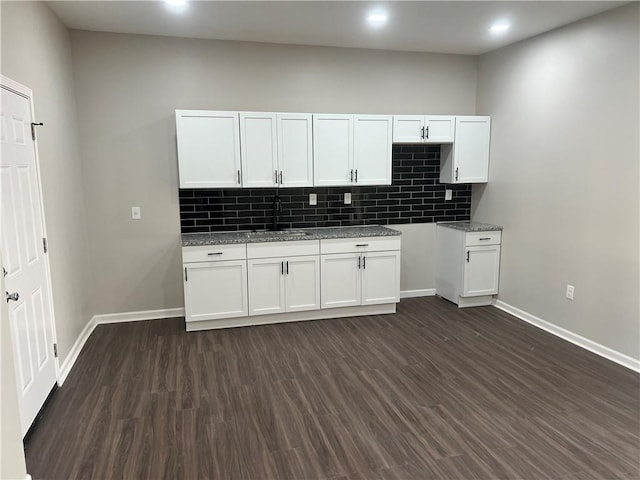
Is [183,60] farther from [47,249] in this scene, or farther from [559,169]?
[559,169]

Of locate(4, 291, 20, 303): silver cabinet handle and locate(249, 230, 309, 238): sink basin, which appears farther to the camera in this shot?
locate(249, 230, 309, 238): sink basin

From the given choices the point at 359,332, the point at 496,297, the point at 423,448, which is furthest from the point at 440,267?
the point at 423,448

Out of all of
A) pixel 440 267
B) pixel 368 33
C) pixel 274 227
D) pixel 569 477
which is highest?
pixel 368 33

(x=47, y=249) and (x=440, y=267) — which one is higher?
(x=47, y=249)

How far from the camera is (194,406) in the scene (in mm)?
2869

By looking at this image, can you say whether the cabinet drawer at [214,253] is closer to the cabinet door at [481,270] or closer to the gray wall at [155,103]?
the gray wall at [155,103]

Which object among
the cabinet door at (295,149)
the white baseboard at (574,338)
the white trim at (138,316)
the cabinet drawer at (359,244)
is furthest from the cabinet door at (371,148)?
the white trim at (138,316)

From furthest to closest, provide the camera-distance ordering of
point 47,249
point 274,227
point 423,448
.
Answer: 1. point 274,227
2. point 47,249
3. point 423,448

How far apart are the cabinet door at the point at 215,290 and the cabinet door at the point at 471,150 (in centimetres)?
256

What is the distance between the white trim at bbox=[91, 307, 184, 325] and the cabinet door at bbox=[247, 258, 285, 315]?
92 cm

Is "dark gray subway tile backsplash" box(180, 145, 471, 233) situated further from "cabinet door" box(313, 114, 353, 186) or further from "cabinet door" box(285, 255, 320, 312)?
"cabinet door" box(285, 255, 320, 312)

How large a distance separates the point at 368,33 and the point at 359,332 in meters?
2.80

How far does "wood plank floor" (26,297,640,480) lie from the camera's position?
7.59 ft

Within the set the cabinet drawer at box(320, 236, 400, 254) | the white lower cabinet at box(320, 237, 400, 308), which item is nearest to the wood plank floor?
the white lower cabinet at box(320, 237, 400, 308)
